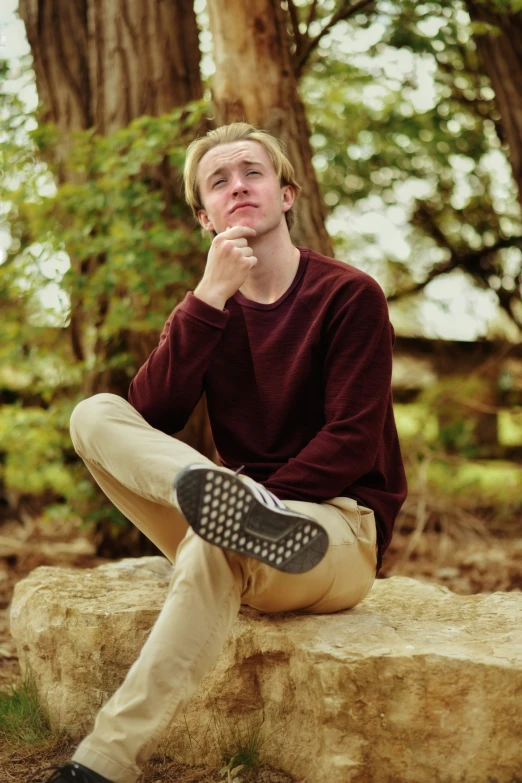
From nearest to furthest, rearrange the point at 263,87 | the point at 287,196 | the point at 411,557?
1. the point at 287,196
2. the point at 263,87
3. the point at 411,557

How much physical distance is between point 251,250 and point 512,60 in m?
3.58

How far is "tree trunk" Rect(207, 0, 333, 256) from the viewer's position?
416cm

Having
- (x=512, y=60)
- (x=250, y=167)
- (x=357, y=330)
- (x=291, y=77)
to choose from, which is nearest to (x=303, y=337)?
(x=357, y=330)

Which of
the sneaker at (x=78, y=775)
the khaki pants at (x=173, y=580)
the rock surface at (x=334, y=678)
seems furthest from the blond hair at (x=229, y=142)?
the sneaker at (x=78, y=775)

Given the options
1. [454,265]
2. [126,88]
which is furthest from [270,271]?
[454,265]

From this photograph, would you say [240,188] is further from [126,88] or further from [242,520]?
[126,88]

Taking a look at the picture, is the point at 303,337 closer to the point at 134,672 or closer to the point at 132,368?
the point at 134,672

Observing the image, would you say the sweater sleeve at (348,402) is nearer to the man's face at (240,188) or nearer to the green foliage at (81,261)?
the man's face at (240,188)

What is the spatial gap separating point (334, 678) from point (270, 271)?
55.0 inches

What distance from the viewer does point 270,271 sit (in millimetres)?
3039

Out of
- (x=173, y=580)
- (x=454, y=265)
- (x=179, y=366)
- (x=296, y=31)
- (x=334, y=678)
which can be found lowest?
(x=454, y=265)

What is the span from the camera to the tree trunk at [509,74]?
5.54 metres

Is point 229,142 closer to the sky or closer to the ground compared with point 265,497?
closer to the sky

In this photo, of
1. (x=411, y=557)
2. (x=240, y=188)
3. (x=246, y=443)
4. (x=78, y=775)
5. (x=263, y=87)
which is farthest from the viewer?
(x=411, y=557)
